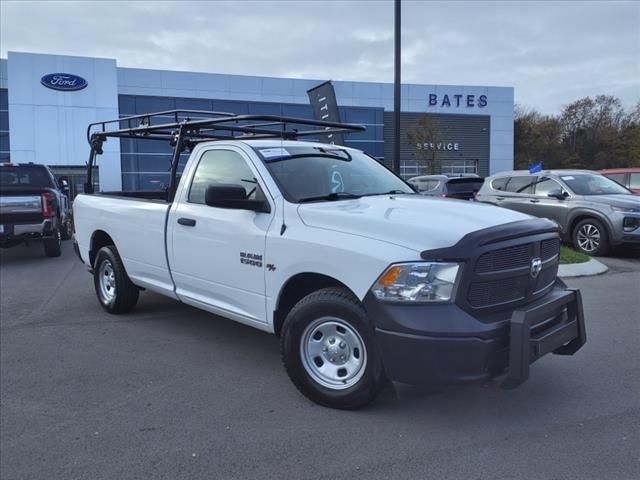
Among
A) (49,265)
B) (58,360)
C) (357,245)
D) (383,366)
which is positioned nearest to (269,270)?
(357,245)

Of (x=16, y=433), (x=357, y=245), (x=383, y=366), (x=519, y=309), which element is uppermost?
(x=357, y=245)

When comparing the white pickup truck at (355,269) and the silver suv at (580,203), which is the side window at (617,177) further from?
the white pickup truck at (355,269)

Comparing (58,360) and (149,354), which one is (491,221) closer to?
(149,354)

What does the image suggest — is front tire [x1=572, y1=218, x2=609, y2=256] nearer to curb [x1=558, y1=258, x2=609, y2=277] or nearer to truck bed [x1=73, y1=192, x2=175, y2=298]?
curb [x1=558, y1=258, x2=609, y2=277]

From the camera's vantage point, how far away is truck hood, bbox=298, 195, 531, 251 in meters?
3.34

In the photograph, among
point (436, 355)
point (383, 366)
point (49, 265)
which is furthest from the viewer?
point (49, 265)

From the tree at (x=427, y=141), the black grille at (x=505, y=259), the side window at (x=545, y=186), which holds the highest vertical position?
the tree at (x=427, y=141)

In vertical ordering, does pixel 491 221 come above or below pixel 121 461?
above

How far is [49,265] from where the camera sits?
1084 centimetres

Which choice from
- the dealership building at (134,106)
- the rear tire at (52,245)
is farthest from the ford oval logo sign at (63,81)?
the rear tire at (52,245)

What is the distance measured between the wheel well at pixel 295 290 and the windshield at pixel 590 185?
341 inches

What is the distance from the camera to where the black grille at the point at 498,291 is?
329 cm

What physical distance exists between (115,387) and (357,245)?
2313 millimetres

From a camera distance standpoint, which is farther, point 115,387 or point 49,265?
point 49,265
